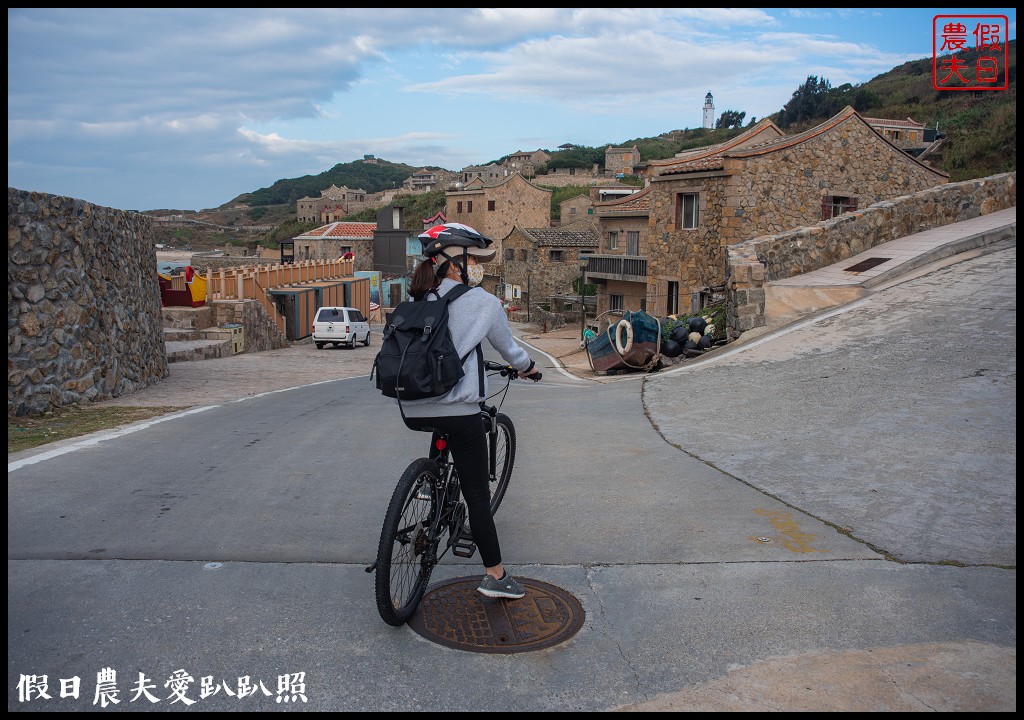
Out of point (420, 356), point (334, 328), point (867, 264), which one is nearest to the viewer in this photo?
point (420, 356)

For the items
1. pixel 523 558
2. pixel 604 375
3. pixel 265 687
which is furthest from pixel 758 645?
A: pixel 604 375

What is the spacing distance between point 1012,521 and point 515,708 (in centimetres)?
390

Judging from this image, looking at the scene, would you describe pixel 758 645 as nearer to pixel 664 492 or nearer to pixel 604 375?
pixel 664 492

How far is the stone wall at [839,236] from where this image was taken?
47.2 feet

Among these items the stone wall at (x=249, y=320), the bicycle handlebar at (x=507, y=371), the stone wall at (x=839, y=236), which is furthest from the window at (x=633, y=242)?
the bicycle handlebar at (x=507, y=371)

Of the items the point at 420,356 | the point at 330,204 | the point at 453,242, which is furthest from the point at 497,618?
the point at 330,204

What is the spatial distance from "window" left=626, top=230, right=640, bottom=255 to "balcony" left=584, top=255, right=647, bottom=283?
3.10 meters

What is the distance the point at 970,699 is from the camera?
3.16m

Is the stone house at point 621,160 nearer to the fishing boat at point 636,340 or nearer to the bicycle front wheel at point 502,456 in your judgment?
the fishing boat at point 636,340

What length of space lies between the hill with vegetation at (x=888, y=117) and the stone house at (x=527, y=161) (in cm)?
194

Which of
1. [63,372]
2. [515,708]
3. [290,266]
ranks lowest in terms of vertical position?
[515,708]

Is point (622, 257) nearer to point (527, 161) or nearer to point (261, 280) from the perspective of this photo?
point (261, 280)

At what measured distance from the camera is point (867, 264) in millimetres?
16047

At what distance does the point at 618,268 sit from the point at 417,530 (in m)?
35.4
